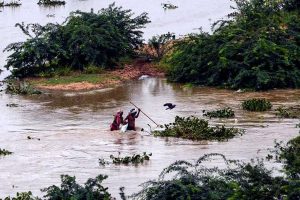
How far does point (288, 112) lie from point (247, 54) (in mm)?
4573

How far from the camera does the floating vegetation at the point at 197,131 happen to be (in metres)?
16.4

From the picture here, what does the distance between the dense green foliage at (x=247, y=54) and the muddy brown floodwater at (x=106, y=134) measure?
57cm

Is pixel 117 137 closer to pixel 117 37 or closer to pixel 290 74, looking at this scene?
pixel 290 74

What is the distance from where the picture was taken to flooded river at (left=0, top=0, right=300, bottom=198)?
14.1 meters

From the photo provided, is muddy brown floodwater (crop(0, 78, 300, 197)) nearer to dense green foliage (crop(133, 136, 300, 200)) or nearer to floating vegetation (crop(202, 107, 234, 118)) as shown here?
floating vegetation (crop(202, 107, 234, 118))

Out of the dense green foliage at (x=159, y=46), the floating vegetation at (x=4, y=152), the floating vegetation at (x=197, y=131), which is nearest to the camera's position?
the floating vegetation at (x=4, y=152)

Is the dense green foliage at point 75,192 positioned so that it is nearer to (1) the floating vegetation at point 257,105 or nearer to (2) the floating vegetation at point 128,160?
(2) the floating vegetation at point 128,160

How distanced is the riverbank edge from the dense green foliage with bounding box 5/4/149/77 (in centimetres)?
56

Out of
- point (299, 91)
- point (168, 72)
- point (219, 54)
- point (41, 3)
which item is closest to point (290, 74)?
point (299, 91)

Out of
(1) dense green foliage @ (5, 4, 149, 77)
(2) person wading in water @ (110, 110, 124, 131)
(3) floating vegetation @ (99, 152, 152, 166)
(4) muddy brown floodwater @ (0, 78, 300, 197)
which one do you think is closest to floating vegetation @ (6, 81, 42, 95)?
(4) muddy brown floodwater @ (0, 78, 300, 197)

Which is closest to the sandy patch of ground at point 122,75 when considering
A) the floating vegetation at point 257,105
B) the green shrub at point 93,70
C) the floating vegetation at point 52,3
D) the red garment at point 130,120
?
the green shrub at point 93,70

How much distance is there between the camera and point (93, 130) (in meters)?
17.9

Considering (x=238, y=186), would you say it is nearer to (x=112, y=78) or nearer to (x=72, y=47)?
(x=112, y=78)

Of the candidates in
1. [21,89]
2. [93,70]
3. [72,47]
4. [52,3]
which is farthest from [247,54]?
[52,3]
